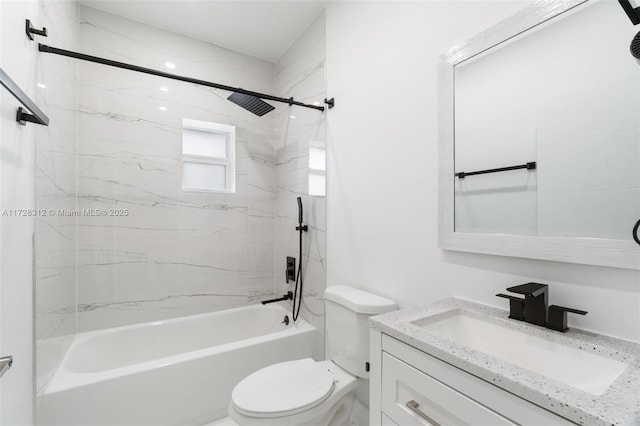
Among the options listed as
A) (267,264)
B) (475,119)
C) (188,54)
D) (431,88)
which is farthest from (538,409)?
(188,54)

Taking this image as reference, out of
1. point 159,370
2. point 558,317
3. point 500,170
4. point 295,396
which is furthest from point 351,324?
point 159,370

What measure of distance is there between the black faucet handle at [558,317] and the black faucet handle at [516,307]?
0.08 meters

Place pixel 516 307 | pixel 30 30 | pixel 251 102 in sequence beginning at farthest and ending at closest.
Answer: pixel 251 102, pixel 30 30, pixel 516 307

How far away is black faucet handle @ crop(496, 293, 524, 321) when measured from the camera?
97 centimetres

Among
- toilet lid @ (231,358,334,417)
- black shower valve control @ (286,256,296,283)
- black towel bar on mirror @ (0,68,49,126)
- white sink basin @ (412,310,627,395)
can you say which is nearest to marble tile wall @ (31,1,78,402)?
black towel bar on mirror @ (0,68,49,126)

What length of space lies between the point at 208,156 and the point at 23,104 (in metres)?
1.81

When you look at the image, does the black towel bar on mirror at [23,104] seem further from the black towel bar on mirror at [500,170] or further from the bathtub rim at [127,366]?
the black towel bar on mirror at [500,170]

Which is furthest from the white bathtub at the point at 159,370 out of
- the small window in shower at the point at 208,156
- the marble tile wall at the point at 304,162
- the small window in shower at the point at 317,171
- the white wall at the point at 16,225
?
the small window in shower at the point at 208,156

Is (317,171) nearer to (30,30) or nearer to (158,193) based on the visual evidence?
(158,193)

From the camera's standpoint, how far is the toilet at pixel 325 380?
123 cm

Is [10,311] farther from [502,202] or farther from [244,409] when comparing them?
[502,202]

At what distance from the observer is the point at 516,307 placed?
3.21 feet

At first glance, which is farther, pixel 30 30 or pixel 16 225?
pixel 30 30

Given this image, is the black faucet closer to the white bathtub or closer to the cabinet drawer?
the cabinet drawer
